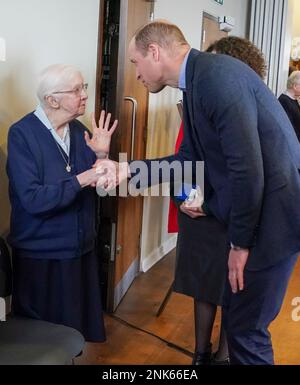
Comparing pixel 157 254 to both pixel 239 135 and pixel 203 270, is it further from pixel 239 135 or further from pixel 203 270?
pixel 239 135

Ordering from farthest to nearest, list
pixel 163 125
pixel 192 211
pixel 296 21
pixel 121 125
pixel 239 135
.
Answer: pixel 296 21 → pixel 163 125 → pixel 121 125 → pixel 192 211 → pixel 239 135

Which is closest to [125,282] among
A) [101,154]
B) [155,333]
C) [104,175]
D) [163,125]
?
[155,333]

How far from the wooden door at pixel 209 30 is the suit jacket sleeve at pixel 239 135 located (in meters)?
3.03

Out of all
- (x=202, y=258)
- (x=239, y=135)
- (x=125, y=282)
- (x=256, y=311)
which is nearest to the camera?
(x=239, y=135)

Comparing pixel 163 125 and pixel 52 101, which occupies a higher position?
pixel 52 101

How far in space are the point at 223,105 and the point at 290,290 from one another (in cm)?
253

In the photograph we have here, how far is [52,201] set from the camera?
1.84 meters

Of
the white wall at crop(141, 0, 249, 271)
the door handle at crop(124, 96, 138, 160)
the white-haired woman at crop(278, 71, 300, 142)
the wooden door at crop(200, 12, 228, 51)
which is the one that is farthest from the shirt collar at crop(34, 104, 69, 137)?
the white-haired woman at crop(278, 71, 300, 142)

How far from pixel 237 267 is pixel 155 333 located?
1350 millimetres

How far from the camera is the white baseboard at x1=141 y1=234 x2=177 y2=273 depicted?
12.3 feet

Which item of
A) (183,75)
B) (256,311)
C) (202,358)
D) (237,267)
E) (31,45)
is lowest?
(202,358)

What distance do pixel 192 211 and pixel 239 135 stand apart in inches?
28.7

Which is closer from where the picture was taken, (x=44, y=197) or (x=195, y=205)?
(x=44, y=197)

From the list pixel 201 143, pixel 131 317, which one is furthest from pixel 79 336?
pixel 131 317
